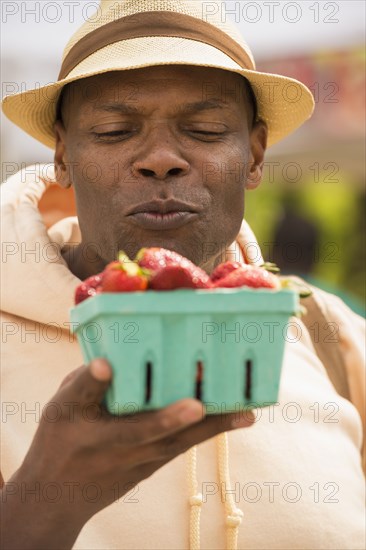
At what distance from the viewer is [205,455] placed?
2.92m

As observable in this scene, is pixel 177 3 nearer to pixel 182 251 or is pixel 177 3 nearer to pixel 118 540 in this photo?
pixel 182 251

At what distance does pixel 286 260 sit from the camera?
29.0 feet

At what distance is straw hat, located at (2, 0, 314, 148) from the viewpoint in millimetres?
2834

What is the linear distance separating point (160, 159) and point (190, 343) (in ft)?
3.06

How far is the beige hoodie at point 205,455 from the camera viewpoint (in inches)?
108

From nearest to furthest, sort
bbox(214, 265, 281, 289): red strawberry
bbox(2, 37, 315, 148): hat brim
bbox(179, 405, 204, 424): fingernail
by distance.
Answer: bbox(179, 405, 204, 424): fingernail, bbox(214, 265, 281, 289): red strawberry, bbox(2, 37, 315, 148): hat brim

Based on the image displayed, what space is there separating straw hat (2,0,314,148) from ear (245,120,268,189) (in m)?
0.14

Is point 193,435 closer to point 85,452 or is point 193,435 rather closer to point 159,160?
point 85,452

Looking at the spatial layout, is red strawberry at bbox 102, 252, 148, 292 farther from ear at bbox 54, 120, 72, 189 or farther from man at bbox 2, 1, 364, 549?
ear at bbox 54, 120, 72, 189

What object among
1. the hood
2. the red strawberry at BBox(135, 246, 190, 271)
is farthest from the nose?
the red strawberry at BBox(135, 246, 190, 271)

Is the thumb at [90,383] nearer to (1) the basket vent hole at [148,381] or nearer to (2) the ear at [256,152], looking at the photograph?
(1) the basket vent hole at [148,381]

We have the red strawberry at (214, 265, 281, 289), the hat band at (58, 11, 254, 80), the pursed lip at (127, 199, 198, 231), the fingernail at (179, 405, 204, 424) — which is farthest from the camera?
the hat band at (58, 11, 254, 80)

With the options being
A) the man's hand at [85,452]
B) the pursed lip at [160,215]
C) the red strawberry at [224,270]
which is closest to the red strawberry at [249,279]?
the red strawberry at [224,270]

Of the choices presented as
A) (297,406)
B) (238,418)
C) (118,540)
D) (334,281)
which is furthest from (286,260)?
(238,418)
